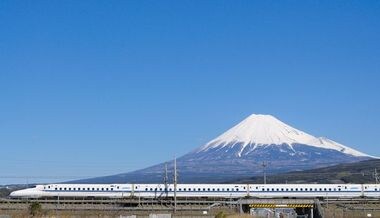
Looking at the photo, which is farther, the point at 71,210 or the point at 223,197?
the point at 223,197

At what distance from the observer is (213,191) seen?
272ft

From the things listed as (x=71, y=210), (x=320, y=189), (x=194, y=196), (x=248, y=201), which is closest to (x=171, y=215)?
(x=71, y=210)

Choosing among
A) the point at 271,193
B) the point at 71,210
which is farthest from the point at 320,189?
the point at 71,210

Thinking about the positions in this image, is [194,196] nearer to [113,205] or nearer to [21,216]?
[113,205]

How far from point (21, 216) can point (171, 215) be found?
12485mm

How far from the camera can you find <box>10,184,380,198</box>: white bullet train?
81.6 metres

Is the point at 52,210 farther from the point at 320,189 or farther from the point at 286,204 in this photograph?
the point at 320,189

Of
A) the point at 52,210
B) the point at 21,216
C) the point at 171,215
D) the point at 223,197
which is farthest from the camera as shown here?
the point at 223,197

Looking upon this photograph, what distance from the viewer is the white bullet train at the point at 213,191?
81.6 m

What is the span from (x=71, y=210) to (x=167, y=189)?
65.1 ft

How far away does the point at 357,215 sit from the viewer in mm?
60500

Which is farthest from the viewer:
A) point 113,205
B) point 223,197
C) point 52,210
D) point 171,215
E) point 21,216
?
point 223,197

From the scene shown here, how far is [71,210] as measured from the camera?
63.0 m

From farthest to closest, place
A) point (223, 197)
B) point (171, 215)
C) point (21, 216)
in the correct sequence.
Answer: point (223, 197) < point (171, 215) < point (21, 216)
